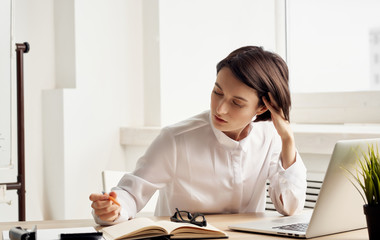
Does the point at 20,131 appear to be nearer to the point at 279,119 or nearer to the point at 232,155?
the point at 232,155

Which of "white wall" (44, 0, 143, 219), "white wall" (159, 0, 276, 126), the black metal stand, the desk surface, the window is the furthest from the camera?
"white wall" (159, 0, 276, 126)

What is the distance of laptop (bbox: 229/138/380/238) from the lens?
1.50m

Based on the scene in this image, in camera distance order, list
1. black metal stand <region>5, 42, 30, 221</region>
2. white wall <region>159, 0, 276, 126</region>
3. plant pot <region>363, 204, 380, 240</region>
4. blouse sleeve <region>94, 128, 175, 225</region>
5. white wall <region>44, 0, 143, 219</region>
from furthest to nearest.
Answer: white wall <region>159, 0, 276, 126</region>
white wall <region>44, 0, 143, 219</region>
black metal stand <region>5, 42, 30, 221</region>
blouse sleeve <region>94, 128, 175, 225</region>
plant pot <region>363, 204, 380, 240</region>

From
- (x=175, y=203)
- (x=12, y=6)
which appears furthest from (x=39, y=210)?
(x=175, y=203)

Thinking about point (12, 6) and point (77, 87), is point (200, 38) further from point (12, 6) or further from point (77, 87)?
point (12, 6)

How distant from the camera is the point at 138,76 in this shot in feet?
11.7

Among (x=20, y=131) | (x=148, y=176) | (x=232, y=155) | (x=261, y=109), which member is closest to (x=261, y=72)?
(x=261, y=109)

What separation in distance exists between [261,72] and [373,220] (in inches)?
25.8

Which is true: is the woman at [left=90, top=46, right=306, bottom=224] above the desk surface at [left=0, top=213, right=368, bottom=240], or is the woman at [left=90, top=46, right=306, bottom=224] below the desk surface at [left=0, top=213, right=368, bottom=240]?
above

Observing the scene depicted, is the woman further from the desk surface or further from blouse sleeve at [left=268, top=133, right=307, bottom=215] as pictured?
the desk surface

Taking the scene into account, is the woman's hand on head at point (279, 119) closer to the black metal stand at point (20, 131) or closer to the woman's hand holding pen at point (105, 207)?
the woman's hand holding pen at point (105, 207)

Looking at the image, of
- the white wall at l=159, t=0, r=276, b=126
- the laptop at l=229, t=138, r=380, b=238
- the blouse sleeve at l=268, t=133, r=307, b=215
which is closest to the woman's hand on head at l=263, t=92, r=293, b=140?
the blouse sleeve at l=268, t=133, r=307, b=215

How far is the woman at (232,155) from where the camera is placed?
6.28 ft

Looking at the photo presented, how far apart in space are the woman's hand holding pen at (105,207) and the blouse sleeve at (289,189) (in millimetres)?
564
